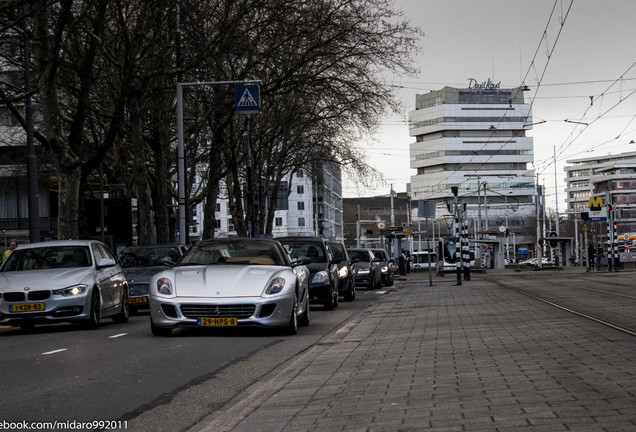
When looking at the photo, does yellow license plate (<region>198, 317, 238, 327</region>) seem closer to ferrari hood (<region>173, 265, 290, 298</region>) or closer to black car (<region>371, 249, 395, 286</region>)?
ferrari hood (<region>173, 265, 290, 298</region>)

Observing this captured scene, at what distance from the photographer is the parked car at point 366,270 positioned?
1335 inches

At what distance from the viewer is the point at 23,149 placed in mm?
48125

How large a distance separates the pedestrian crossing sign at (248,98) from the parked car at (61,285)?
13.9 metres

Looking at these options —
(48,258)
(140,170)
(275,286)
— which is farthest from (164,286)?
(140,170)

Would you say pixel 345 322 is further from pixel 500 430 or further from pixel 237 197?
pixel 237 197

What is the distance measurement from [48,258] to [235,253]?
3.58 meters

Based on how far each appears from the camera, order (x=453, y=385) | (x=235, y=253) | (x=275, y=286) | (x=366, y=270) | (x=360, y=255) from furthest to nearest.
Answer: (x=360, y=255) < (x=366, y=270) < (x=235, y=253) < (x=275, y=286) < (x=453, y=385)

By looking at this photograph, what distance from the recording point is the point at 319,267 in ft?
66.1

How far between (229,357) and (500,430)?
218 inches

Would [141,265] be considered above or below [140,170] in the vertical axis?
below

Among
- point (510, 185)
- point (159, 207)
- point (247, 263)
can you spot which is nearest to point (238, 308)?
point (247, 263)

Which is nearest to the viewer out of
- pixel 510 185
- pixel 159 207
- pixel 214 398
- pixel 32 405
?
pixel 32 405

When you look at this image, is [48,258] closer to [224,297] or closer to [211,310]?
[211,310]

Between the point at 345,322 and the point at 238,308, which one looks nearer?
the point at 238,308
